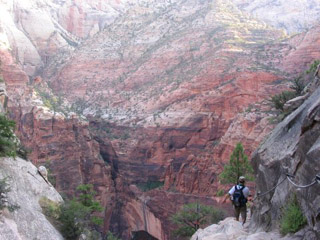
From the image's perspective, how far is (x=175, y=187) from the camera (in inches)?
1442

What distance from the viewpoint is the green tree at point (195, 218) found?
2839 centimetres

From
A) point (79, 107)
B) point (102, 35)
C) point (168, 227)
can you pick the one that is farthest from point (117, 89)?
point (168, 227)

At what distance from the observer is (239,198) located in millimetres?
12133

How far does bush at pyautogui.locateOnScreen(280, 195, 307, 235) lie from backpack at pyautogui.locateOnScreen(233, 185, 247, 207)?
2.50 m

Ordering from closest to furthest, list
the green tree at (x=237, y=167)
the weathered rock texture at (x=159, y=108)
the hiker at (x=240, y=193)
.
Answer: the hiker at (x=240, y=193), the green tree at (x=237, y=167), the weathered rock texture at (x=159, y=108)

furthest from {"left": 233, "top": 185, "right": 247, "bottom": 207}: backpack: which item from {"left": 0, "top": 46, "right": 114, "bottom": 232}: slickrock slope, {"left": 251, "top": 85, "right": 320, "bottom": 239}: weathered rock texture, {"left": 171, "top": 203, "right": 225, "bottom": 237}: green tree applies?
{"left": 0, "top": 46, "right": 114, "bottom": 232}: slickrock slope

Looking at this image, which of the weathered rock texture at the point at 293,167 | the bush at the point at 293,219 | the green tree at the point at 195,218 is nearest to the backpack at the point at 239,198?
the weathered rock texture at the point at 293,167

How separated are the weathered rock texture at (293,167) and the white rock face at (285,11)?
69.5 metres

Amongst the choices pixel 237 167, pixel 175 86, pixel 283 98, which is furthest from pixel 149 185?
pixel 283 98

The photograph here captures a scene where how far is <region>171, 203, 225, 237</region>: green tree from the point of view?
28391 millimetres

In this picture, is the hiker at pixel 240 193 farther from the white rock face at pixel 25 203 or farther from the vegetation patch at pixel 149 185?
the vegetation patch at pixel 149 185

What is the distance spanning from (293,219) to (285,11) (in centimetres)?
8306

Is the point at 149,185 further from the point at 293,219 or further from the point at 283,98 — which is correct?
the point at 293,219

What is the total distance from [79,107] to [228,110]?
23590mm
